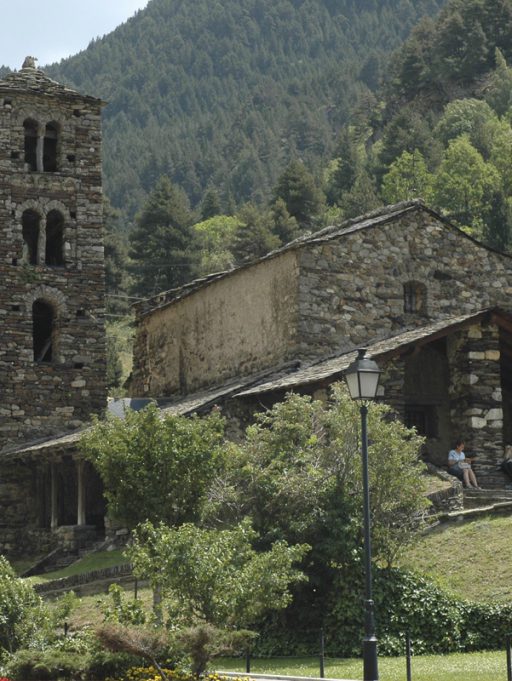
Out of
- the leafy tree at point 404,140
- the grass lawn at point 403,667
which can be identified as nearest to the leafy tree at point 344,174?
the leafy tree at point 404,140

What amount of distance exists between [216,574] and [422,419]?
13.9 metres

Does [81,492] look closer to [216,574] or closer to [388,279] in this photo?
[388,279]

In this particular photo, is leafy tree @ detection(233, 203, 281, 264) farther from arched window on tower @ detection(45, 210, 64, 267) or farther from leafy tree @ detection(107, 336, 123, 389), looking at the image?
arched window on tower @ detection(45, 210, 64, 267)

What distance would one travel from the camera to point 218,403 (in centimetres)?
3534

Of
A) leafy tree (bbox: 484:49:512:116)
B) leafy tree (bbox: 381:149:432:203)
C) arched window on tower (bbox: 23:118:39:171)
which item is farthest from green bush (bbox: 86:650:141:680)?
leafy tree (bbox: 484:49:512:116)

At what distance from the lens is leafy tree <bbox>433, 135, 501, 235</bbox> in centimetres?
11112

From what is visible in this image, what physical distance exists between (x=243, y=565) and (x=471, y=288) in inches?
743

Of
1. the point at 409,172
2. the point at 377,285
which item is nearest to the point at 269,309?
the point at 377,285

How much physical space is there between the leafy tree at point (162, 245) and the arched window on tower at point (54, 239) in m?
43.8

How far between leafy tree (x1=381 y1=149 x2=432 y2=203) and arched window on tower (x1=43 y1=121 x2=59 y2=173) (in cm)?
7103

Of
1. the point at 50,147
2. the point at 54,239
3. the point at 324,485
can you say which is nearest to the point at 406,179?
the point at 50,147

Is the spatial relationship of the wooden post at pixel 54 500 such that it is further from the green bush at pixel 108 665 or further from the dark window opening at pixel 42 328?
the green bush at pixel 108 665

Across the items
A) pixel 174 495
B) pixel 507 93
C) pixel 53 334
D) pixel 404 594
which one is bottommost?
pixel 404 594

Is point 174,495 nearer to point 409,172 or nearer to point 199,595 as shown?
point 199,595
